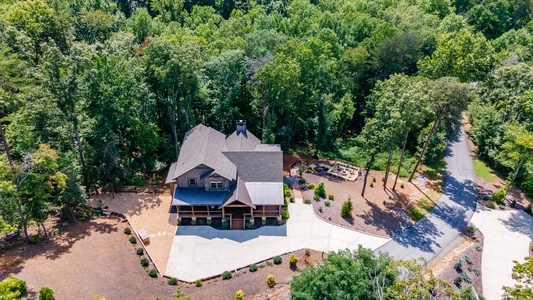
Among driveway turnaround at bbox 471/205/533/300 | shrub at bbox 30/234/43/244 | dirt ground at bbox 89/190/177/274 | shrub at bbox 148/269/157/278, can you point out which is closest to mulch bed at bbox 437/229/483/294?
driveway turnaround at bbox 471/205/533/300

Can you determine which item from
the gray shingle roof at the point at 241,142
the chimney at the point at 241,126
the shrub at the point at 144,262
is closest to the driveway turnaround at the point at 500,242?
the gray shingle roof at the point at 241,142

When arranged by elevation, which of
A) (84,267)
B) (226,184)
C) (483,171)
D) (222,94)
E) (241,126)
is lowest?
(84,267)

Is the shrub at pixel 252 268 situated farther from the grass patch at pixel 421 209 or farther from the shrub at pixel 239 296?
the grass patch at pixel 421 209

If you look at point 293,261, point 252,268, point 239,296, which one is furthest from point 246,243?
point 239,296

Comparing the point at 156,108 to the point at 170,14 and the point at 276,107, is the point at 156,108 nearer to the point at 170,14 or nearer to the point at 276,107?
the point at 276,107

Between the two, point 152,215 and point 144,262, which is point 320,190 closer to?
point 152,215

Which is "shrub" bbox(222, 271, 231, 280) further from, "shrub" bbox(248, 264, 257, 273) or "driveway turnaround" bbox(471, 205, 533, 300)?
"driveway turnaround" bbox(471, 205, 533, 300)

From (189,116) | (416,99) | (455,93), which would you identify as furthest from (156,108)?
(455,93)
